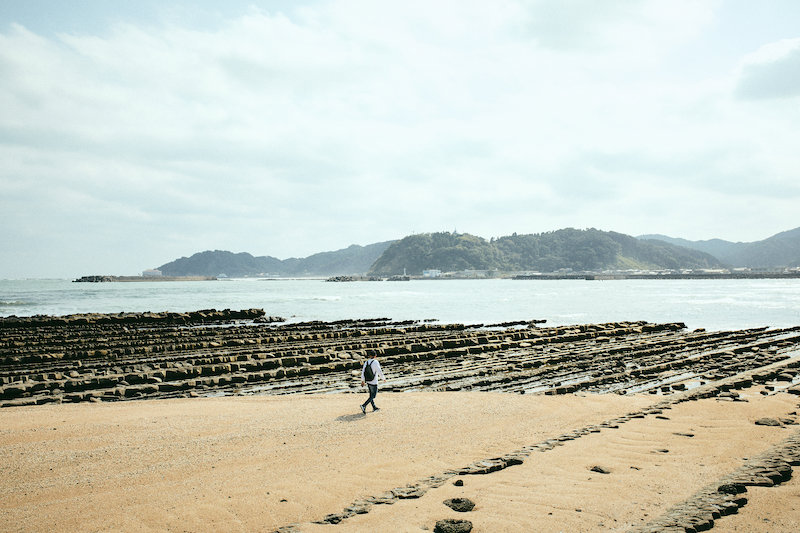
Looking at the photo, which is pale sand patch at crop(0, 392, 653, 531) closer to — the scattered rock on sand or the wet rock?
the wet rock

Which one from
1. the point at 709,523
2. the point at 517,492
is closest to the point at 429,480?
the point at 517,492

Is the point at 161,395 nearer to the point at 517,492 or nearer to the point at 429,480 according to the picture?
the point at 429,480

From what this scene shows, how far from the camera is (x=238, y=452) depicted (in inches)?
379

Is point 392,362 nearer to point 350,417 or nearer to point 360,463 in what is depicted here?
point 350,417

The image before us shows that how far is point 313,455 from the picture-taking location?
375 inches

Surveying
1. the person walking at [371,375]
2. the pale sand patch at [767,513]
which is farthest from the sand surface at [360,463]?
the person walking at [371,375]

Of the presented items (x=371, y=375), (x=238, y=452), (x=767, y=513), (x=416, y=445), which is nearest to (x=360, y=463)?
(x=416, y=445)

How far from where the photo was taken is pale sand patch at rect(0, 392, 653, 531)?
7016 millimetres

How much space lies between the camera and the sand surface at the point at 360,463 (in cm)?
676

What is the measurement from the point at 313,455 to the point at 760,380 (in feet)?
51.3

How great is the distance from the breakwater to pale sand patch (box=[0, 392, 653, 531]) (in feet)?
9.80

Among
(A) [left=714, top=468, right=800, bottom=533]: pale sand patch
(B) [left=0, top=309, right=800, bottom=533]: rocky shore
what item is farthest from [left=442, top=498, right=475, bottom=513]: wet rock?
(A) [left=714, top=468, right=800, bottom=533]: pale sand patch

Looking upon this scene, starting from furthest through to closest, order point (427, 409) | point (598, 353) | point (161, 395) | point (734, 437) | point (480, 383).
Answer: point (598, 353), point (480, 383), point (161, 395), point (427, 409), point (734, 437)

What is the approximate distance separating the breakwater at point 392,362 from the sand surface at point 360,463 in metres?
3.51
